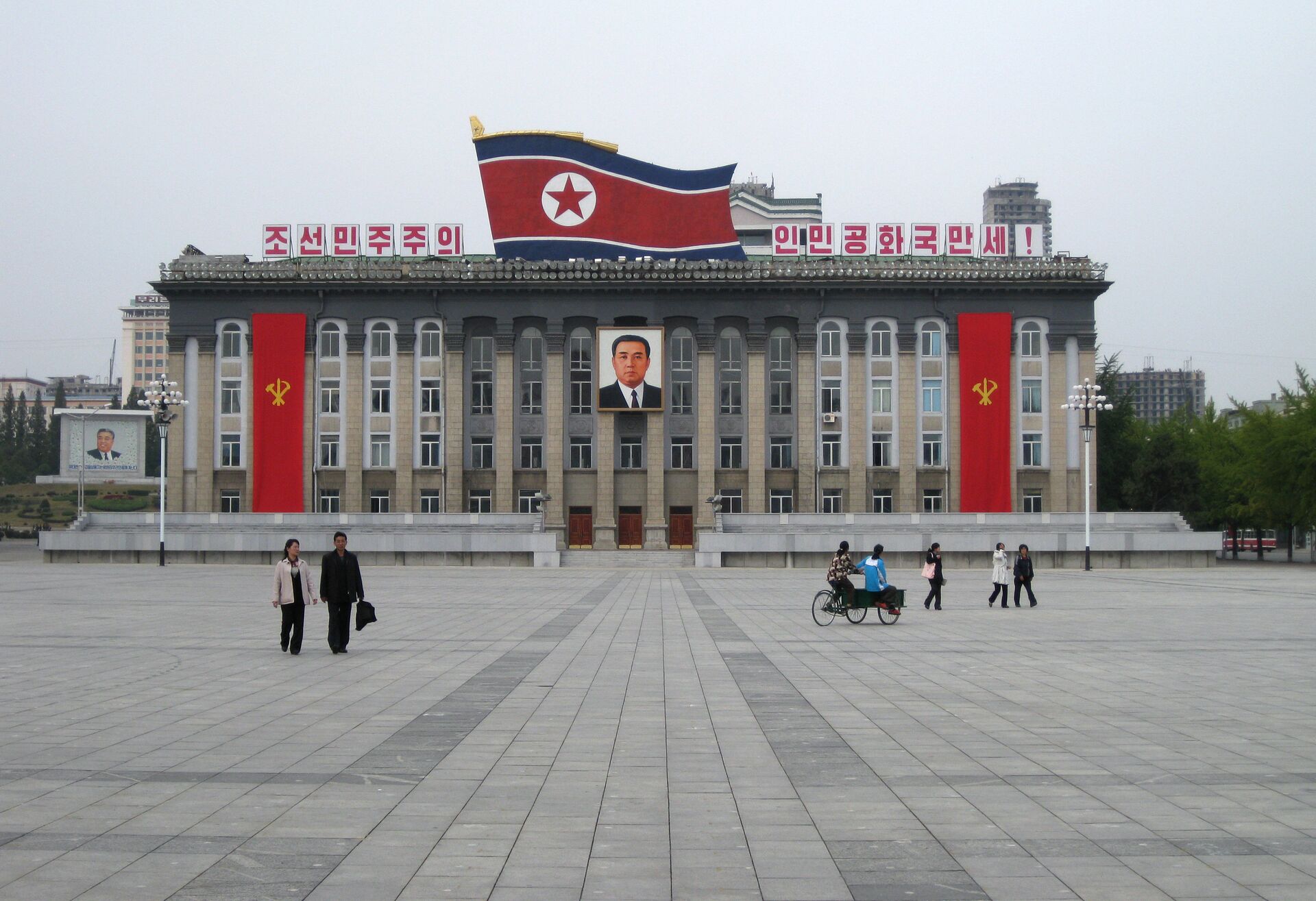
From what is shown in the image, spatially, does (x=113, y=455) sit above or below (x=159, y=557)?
above

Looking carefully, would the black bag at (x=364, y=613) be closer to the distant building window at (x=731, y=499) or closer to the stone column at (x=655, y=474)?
the stone column at (x=655, y=474)

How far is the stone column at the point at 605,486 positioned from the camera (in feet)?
239

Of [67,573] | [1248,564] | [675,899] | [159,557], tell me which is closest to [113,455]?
[159,557]

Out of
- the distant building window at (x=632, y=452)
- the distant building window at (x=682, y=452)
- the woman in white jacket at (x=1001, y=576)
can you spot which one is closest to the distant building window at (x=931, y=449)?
the distant building window at (x=682, y=452)

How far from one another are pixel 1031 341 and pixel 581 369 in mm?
29393

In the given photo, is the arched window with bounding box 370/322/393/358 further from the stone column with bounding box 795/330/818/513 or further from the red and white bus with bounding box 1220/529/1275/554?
the red and white bus with bounding box 1220/529/1275/554

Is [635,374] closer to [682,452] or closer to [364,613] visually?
[682,452]

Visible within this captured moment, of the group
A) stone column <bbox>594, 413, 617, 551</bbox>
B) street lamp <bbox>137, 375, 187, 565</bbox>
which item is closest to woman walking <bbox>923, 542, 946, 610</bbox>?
street lamp <bbox>137, 375, 187, 565</bbox>

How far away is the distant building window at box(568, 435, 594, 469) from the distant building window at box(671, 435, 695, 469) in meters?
5.31

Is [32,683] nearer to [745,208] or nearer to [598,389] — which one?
[598,389]

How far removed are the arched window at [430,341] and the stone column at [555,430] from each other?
7092 mm

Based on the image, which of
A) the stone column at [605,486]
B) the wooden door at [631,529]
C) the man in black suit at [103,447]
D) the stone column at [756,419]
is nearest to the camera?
the stone column at [605,486]

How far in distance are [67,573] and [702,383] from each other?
39.5m

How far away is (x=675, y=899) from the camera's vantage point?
7.16 metres
